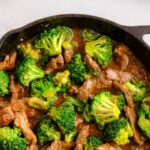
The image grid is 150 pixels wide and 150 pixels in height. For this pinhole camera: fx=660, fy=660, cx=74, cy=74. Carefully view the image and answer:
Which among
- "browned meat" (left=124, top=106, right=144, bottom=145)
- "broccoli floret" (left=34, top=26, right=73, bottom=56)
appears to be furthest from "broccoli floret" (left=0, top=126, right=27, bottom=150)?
"browned meat" (left=124, top=106, right=144, bottom=145)

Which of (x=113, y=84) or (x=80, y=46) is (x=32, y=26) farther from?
(x=113, y=84)

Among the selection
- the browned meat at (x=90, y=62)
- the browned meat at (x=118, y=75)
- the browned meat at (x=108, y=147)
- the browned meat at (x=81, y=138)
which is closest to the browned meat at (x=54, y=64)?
the browned meat at (x=90, y=62)

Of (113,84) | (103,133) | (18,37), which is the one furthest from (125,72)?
(18,37)

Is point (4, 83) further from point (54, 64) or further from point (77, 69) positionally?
point (77, 69)

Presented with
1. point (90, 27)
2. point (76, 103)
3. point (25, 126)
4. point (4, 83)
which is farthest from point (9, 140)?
point (90, 27)

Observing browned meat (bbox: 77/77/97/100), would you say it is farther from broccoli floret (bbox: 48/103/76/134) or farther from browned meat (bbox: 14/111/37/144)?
browned meat (bbox: 14/111/37/144)
